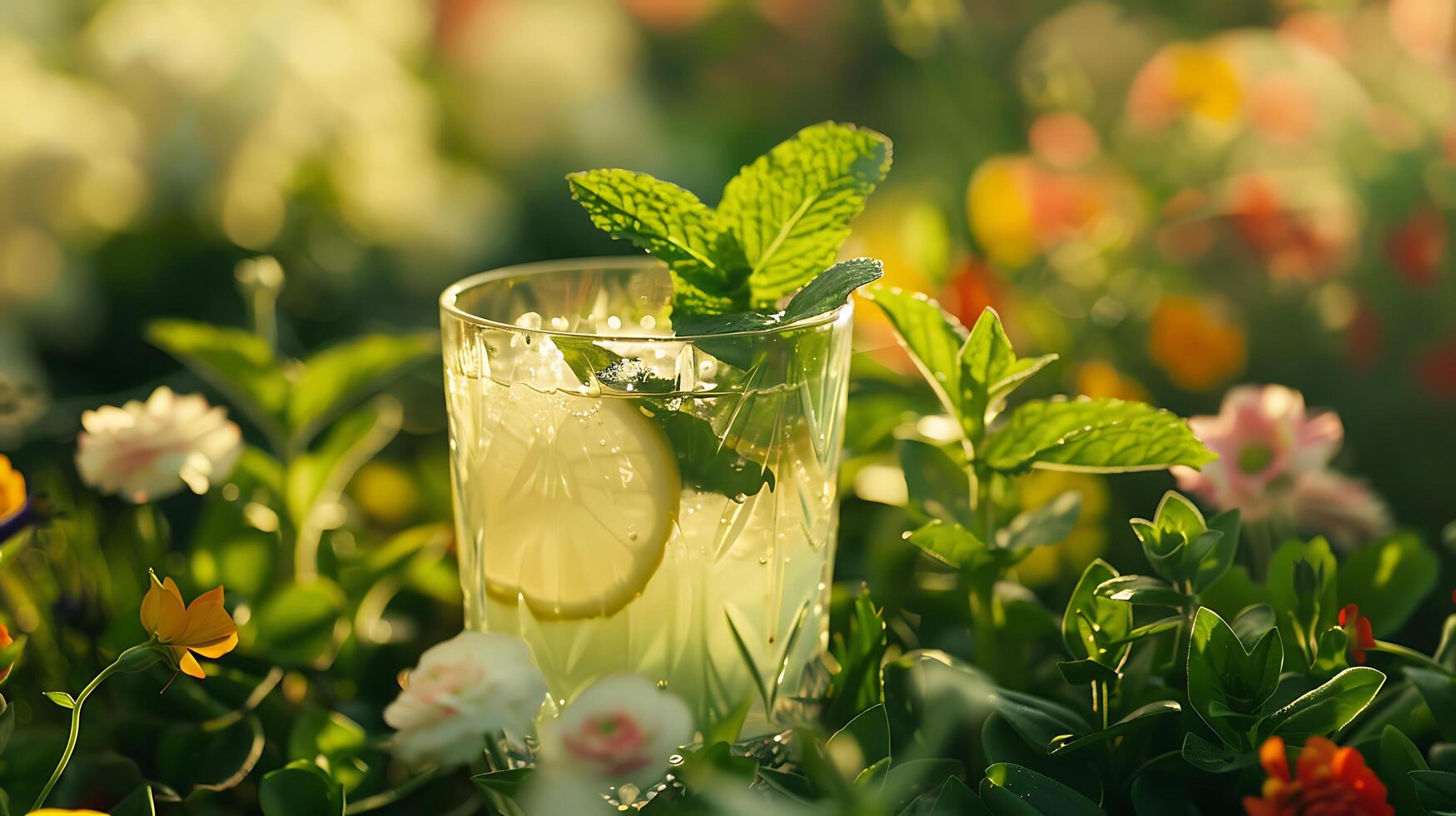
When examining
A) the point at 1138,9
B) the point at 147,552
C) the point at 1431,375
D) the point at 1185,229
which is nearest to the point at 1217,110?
the point at 1185,229

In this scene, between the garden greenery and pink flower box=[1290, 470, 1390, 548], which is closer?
the garden greenery

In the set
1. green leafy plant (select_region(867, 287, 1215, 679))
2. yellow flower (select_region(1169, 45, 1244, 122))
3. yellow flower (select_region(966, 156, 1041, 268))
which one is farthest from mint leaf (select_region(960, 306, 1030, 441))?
yellow flower (select_region(1169, 45, 1244, 122))

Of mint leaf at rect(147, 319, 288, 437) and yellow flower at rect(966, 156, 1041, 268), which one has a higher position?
yellow flower at rect(966, 156, 1041, 268)

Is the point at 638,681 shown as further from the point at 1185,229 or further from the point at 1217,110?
the point at 1217,110

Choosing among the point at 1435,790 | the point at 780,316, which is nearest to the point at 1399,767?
the point at 1435,790

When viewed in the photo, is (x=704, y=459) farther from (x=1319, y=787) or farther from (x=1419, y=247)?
(x=1419, y=247)

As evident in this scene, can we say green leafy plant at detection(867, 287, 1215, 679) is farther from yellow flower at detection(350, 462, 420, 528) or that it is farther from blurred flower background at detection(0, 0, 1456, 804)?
yellow flower at detection(350, 462, 420, 528)
